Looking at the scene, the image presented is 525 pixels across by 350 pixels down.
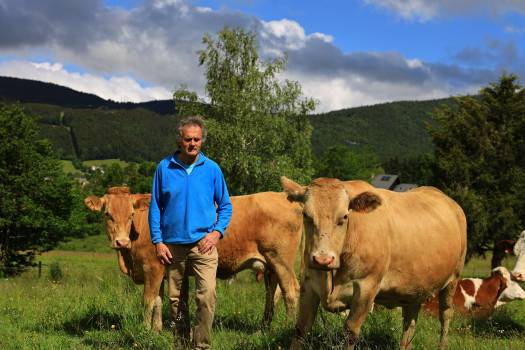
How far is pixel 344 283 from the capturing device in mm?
5559

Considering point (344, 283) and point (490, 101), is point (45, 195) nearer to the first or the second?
point (490, 101)

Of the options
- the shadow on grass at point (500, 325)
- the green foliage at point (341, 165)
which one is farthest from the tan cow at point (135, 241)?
the green foliage at point (341, 165)

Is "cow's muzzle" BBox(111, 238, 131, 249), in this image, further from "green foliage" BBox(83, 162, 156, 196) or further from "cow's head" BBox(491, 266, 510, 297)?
"green foliage" BBox(83, 162, 156, 196)

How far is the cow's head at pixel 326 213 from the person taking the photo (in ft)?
16.4

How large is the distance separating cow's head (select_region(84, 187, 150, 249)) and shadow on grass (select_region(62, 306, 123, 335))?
1.06 m

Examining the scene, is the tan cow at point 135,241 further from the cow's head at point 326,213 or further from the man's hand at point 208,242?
the cow's head at point 326,213

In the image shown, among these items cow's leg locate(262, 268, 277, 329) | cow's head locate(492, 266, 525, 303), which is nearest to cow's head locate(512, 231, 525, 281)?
cow's head locate(492, 266, 525, 303)

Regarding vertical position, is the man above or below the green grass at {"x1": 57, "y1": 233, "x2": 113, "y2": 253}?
above

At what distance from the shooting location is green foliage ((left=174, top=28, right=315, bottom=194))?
31.1 m

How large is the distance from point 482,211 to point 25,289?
66.7ft

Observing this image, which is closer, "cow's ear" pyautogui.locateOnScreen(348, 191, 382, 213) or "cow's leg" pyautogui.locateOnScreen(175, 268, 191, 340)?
"cow's ear" pyautogui.locateOnScreen(348, 191, 382, 213)

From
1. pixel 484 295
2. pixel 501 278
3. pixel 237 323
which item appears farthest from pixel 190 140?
pixel 501 278

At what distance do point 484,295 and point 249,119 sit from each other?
841 inches

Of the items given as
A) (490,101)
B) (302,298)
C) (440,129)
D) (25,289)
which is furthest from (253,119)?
(302,298)
